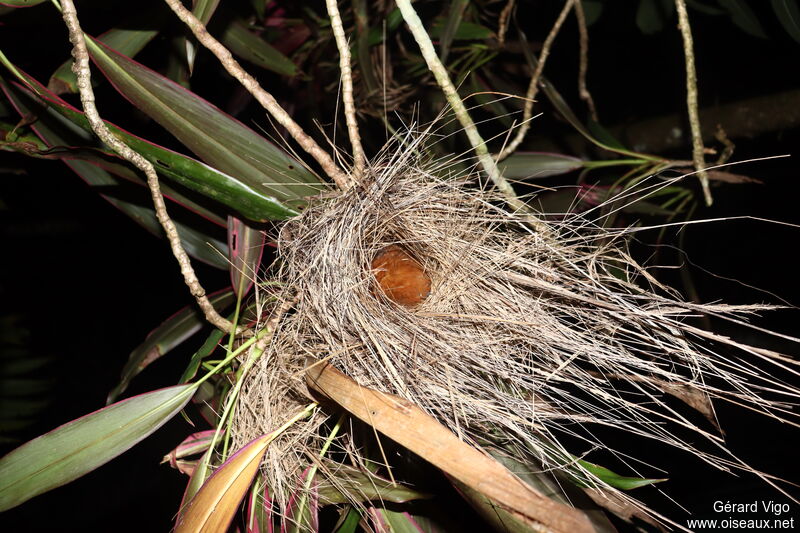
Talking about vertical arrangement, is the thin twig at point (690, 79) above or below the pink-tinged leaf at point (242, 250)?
above

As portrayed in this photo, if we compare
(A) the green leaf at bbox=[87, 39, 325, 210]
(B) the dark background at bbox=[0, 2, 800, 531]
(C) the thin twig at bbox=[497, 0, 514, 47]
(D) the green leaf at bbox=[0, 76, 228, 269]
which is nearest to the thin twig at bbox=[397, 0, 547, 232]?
(A) the green leaf at bbox=[87, 39, 325, 210]

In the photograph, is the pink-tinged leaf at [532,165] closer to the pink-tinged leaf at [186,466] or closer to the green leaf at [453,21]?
the green leaf at [453,21]

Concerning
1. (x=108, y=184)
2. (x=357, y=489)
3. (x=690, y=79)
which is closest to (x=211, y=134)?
(x=108, y=184)

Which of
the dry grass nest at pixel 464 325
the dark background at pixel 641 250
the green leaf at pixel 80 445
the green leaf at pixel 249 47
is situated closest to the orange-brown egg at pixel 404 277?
the dry grass nest at pixel 464 325

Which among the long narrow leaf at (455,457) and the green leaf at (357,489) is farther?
the green leaf at (357,489)

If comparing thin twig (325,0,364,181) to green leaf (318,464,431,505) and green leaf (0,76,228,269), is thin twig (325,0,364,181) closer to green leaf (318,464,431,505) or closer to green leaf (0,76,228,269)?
green leaf (0,76,228,269)

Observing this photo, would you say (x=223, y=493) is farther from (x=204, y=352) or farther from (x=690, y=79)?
(x=690, y=79)
